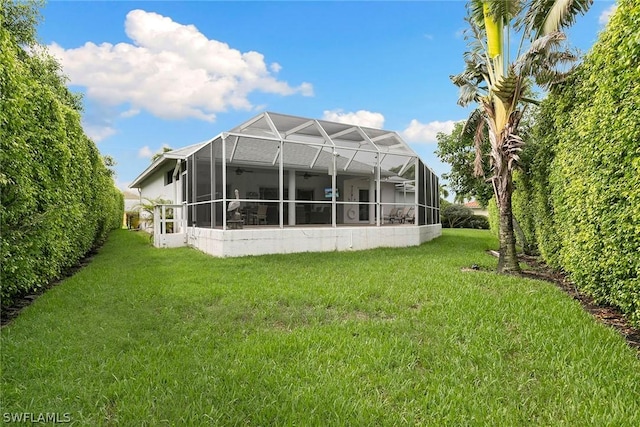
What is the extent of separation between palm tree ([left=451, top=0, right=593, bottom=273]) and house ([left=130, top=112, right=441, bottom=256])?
4476mm

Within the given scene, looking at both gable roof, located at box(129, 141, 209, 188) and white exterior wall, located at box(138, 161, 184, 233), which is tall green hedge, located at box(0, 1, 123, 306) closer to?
gable roof, located at box(129, 141, 209, 188)

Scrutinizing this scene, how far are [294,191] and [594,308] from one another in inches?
456

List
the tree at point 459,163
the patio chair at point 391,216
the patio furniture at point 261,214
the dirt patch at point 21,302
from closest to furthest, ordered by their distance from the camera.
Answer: the dirt patch at point 21,302 → the patio furniture at point 261,214 → the patio chair at point 391,216 → the tree at point 459,163

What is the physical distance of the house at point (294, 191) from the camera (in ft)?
33.1

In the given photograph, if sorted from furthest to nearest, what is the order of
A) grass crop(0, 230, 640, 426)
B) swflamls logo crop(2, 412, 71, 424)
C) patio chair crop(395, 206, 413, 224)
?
patio chair crop(395, 206, 413, 224)
grass crop(0, 230, 640, 426)
swflamls logo crop(2, 412, 71, 424)

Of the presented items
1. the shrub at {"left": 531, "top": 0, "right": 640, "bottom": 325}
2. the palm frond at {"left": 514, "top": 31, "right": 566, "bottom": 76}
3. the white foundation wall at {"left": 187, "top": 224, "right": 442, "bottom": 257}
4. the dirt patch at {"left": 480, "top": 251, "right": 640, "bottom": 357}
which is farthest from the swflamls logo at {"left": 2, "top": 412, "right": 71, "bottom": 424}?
the palm frond at {"left": 514, "top": 31, "right": 566, "bottom": 76}

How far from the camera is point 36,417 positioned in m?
2.31

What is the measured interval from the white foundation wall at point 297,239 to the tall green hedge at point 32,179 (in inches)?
130

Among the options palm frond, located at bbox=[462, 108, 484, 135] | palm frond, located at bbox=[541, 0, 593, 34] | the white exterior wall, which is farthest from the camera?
the white exterior wall

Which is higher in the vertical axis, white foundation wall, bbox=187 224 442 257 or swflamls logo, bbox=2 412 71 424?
white foundation wall, bbox=187 224 442 257

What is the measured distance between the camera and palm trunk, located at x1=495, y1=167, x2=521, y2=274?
7410 millimetres

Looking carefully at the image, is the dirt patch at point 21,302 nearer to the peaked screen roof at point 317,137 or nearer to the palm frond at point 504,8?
the peaked screen roof at point 317,137

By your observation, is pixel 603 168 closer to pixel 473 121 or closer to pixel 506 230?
pixel 506 230

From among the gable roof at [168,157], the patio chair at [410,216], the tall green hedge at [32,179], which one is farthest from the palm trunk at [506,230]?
the gable roof at [168,157]
